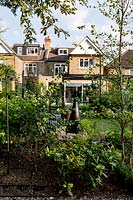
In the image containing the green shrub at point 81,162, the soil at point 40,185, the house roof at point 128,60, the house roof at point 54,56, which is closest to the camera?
the soil at point 40,185

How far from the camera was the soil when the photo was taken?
5191mm

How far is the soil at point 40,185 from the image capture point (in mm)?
5191

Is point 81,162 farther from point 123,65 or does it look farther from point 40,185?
point 123,65

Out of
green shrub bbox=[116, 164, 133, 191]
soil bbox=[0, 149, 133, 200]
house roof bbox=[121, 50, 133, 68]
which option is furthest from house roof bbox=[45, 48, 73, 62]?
green shrub bbox=[116, 164, 133, 191]

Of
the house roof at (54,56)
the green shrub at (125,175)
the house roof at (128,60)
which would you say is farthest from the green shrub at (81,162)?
the house roof at (54,56)

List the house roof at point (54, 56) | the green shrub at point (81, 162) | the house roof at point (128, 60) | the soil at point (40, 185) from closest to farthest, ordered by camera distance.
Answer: the soil at point (40, 185) < the green shrub at point (81, 162) < the house roof at point (128, 60) < the house roof at point (54, 56)

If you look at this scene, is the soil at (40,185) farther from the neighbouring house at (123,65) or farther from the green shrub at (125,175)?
the neighbouring house at (123,65)

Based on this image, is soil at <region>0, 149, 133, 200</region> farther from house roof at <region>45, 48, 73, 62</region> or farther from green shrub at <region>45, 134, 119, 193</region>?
house roof at <region>45, 48, 73, 62</region>

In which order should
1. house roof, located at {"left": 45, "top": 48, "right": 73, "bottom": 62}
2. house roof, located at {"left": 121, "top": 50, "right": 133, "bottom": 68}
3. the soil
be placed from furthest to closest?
house roof, located at {"left": 45, "top": 48, "right": 73, "bottom": 62} → house roof, located at {"left": 121, "top": 50, "right": 133, "bottom": 68} → the soil

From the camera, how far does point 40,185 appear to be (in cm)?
554

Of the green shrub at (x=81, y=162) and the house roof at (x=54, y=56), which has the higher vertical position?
the house roof at (x=54, y=56)

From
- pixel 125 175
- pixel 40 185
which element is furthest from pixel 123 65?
pixel 40 185

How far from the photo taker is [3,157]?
662 cm

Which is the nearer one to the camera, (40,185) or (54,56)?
(40,185)
